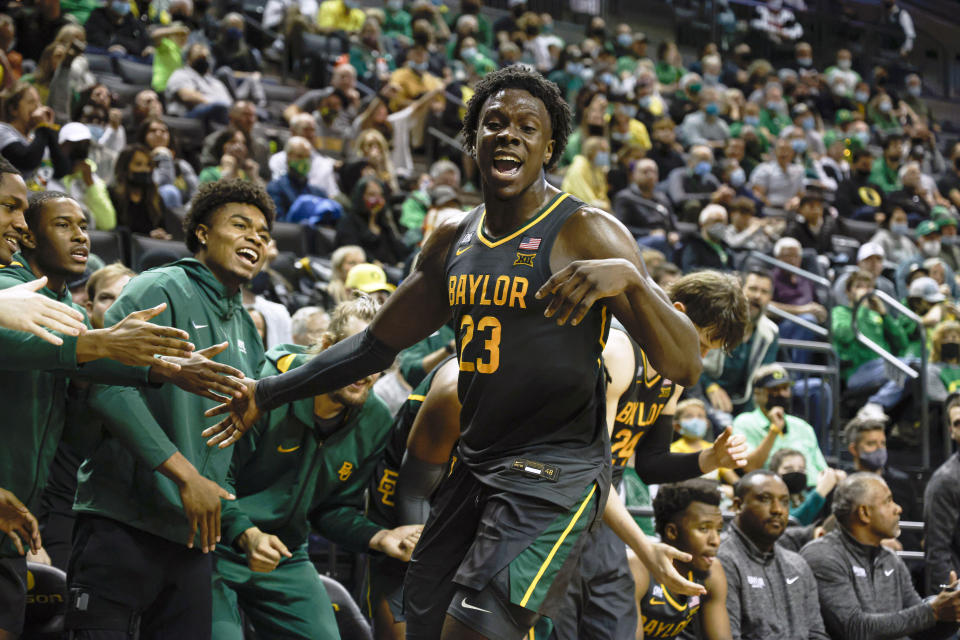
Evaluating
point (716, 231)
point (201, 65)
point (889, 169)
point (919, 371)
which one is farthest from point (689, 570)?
point (889, 169)

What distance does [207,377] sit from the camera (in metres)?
3.51

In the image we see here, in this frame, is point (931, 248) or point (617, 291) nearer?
point (617, 291)

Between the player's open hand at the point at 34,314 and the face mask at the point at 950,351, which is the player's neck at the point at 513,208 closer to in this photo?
the player's open hand at the point at 34,314

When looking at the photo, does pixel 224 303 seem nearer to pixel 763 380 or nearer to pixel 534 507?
pixel 534 507

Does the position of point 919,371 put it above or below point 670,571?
below

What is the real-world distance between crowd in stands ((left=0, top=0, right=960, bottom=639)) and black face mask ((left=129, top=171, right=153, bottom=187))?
4cm

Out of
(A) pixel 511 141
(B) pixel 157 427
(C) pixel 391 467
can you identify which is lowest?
(C) pixel 391 467

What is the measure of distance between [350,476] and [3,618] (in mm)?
1527

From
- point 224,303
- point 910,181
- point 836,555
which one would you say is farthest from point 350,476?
point 910,181

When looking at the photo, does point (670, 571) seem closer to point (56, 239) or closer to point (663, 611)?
point (663, 611)

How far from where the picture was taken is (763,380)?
836cm

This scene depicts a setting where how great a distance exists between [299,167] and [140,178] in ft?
7.30

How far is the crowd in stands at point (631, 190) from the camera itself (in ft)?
22.2

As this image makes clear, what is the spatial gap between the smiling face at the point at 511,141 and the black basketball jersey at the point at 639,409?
1210 mm
